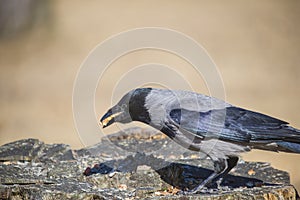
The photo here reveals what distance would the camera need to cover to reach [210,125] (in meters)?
3.96

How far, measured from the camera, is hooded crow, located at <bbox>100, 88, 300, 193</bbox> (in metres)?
3.90

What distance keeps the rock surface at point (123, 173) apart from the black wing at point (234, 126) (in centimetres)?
28

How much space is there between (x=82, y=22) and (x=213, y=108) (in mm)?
5634

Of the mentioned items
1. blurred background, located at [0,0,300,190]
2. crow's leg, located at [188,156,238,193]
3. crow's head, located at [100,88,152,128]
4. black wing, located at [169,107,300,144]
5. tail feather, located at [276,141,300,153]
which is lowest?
crow's leg, located at [188,156,238,193]

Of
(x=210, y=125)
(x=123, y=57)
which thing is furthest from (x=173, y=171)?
(x=123, y=57)

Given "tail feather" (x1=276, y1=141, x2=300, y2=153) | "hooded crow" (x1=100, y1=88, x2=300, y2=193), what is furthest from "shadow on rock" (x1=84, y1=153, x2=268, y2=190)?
"tail feather" (x1=276, y1=141, x2=300, y2=153)

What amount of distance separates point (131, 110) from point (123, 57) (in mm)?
4112

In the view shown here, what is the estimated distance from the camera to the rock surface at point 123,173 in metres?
3.64

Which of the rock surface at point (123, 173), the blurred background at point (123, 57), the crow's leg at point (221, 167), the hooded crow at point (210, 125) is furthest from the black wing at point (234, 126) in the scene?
the blurred background at point (123, 57)

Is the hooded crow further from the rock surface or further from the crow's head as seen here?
the rock surface

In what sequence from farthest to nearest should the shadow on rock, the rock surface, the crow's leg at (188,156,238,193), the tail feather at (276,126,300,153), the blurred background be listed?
the blurred background → the shadow on rock → the crow's leg at (188,156,238,193) → the tail feather at (276,126,300,153) → the rock surface

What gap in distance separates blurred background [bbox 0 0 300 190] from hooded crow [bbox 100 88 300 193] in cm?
293

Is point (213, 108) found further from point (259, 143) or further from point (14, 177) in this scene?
point (14, 177)

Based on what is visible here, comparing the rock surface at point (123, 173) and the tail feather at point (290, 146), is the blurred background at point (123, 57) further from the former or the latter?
the tail feather at point (290, 146)
